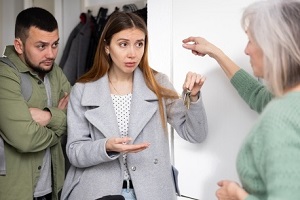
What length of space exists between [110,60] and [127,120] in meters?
0.27

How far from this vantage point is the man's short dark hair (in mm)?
1541

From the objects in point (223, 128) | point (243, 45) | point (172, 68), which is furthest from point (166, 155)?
point (243, 45)

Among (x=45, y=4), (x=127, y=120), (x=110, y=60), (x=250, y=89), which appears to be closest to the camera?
(x=250, y=89)

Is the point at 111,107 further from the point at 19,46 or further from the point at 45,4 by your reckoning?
the point at 45,4

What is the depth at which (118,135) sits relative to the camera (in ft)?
4.36

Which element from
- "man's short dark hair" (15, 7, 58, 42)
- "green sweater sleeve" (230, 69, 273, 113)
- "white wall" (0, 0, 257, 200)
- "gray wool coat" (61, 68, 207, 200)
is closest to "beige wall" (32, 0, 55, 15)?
"man's short dark hair" (15, 7, 58, 42)

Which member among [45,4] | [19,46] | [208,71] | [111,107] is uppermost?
[45,4]

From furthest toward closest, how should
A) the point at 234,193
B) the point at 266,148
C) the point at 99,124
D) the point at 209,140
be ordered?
the point at 209,140 → the point at 99,124 → the point at 234,193 → the point at 266,148

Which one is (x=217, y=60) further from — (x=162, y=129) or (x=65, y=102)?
(x=65, y=102)

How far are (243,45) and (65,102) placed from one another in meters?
0.79

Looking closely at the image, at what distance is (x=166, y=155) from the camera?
1372 mm

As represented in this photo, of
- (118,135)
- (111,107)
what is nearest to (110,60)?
(111,107)

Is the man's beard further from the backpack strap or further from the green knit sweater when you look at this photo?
the green knit sweater

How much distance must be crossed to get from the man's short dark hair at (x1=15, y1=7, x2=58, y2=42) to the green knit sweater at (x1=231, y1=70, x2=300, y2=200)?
104 cm
